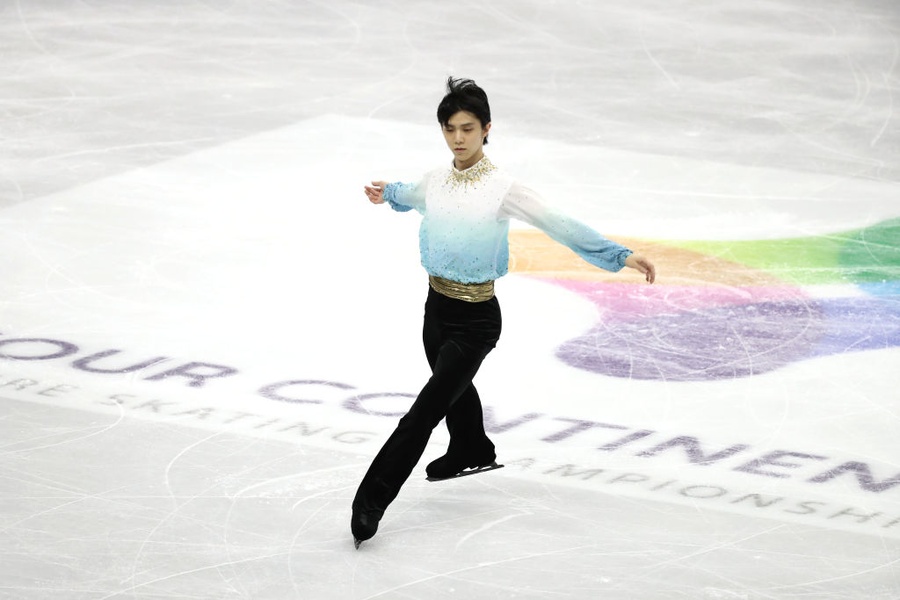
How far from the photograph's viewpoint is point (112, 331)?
684 cm

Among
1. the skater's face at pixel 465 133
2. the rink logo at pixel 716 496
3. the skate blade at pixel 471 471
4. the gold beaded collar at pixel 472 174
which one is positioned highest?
the skater's face at pixel 465 133

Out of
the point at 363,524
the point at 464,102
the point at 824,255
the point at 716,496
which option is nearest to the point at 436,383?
the point at 363,524

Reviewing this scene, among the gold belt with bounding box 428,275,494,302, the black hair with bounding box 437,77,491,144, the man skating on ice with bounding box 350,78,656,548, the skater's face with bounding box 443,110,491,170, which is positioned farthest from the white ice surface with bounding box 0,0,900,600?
the black hair with bounding box 437,77,491,144

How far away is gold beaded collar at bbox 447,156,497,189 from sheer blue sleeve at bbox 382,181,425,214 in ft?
0.56

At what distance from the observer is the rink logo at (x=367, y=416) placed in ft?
18.1

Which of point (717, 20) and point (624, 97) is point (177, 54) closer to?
point (624, 97)

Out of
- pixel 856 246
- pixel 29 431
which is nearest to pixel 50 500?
pixel 29 431

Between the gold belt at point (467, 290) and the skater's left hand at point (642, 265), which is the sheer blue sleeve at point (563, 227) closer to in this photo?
the skater's left hand at point (642, 265)

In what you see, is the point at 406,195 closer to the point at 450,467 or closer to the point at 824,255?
the point at 450,467

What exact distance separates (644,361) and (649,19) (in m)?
7.50

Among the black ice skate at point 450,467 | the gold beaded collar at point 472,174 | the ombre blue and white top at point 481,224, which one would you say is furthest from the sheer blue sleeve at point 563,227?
the black ice skate at point 450,467

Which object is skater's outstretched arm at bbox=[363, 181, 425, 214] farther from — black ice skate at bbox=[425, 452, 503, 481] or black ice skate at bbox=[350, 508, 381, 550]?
black ice skate at bbox=[350, 508, 381, 550]

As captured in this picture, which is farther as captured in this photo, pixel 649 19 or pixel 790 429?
pixel 649 19

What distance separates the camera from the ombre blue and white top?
4.75 meters
